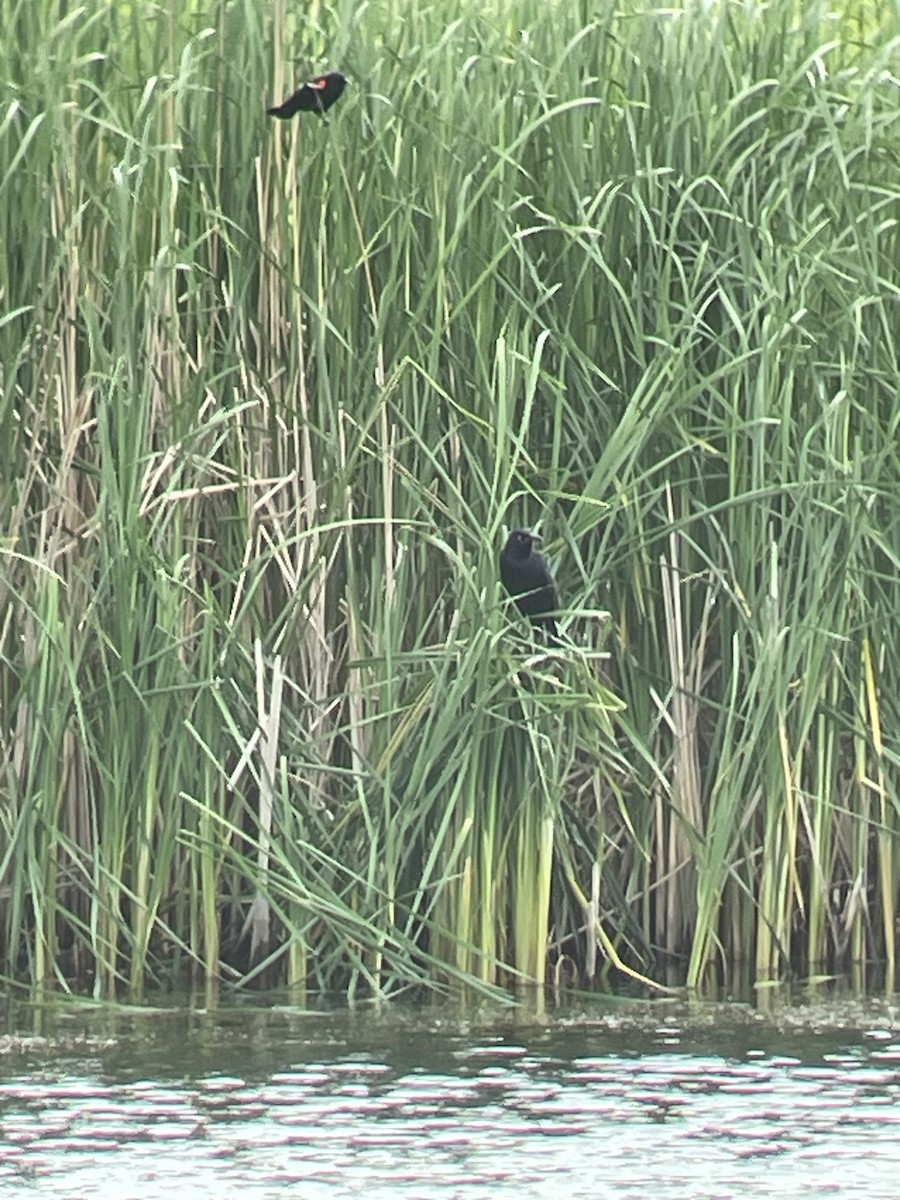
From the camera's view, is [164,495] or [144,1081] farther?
[164,495]

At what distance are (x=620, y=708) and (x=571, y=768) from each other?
439 mm

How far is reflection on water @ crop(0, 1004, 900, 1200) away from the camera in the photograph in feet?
20.5

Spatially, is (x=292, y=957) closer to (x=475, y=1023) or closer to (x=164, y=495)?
(x=475, y=1023)

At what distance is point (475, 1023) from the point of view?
25.0 feet

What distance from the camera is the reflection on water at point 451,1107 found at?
6.24 meters

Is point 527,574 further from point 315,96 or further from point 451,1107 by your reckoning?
point 451,1107


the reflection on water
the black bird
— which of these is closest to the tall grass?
the black bird

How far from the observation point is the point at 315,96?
7785mm

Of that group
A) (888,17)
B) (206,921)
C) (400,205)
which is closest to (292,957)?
(206,921)

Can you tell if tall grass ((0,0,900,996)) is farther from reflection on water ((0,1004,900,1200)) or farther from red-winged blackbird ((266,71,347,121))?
reflection on water ((0,1004,900,1200))

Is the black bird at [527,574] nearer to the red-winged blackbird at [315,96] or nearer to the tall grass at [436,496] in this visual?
the tall grass at [436,496]

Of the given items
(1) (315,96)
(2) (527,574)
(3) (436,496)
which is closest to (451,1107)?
(2) (527,574)

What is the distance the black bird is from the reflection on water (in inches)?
38.7

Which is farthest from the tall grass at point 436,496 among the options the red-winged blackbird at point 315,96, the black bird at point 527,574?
the red-winged blackbird at point 315,96
